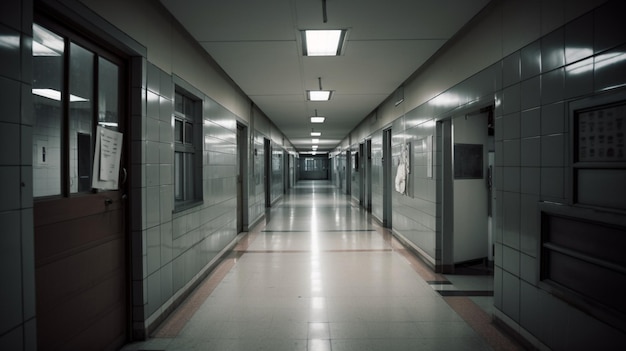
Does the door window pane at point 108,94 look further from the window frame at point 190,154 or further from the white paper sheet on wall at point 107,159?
the window frame at point 190,154

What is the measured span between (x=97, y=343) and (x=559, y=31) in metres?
3.60

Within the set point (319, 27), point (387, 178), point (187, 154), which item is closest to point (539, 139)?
point (319, 27)

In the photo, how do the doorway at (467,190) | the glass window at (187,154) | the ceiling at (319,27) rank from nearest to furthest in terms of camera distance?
1. the ceiling at (319,27)
2. the glass window at (187,154)
3. the doorway at (467,190)

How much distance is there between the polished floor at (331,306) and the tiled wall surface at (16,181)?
130 centimetres

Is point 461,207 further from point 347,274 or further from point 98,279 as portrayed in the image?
point 98,279

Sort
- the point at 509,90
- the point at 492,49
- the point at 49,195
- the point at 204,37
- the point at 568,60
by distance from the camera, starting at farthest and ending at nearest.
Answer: the point at 204,37 → the point at 492,49 → the point at 509,90 → the point at 568,60 → the point at 49,195

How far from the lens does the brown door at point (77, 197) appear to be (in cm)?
190

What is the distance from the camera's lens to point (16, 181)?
59.0 inches

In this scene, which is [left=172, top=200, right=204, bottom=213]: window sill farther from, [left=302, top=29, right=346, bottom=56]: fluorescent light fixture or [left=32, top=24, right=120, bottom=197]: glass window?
[left=302, top=29, right=346, bottom=56]: fluorescent light fixture

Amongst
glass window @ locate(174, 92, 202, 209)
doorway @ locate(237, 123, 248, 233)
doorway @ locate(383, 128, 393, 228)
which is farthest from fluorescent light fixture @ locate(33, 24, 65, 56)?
doorway @ locate(383, 128, 393, 228)

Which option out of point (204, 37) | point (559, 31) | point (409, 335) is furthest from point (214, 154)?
point (559, 31)

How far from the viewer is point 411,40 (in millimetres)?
3844

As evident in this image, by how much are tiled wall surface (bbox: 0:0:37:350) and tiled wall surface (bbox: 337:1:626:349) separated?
9.33ft

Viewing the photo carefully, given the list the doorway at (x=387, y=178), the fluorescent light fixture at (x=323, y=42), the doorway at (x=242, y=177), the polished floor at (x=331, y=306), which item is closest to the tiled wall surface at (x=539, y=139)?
the polished floor at (x=331, y=306)
